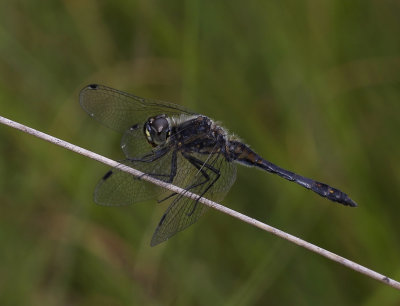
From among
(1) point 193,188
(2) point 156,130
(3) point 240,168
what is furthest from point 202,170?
→ (3) point 240,168

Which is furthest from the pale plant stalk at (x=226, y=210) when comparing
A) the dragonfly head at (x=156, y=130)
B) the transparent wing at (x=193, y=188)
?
the dragonfly head at (x=156, y=130)

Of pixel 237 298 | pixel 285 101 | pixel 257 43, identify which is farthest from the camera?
pixel 257 43

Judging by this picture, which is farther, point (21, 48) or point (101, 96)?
point (21, 48)

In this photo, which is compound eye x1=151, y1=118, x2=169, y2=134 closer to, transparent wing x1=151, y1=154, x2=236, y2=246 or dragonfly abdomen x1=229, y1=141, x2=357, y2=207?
transparent wing x1=151, y1=154, x2=236, y2=246

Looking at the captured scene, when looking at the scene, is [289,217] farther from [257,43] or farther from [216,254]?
[257,43]

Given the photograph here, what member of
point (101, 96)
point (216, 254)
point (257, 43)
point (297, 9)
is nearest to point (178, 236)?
point (216, 254)

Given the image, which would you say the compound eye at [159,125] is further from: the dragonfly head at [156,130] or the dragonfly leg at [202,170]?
the dragonfly leg at [202,170]

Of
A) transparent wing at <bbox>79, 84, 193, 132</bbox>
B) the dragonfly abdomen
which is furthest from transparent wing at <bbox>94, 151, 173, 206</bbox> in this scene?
the dragonfly abdomen
